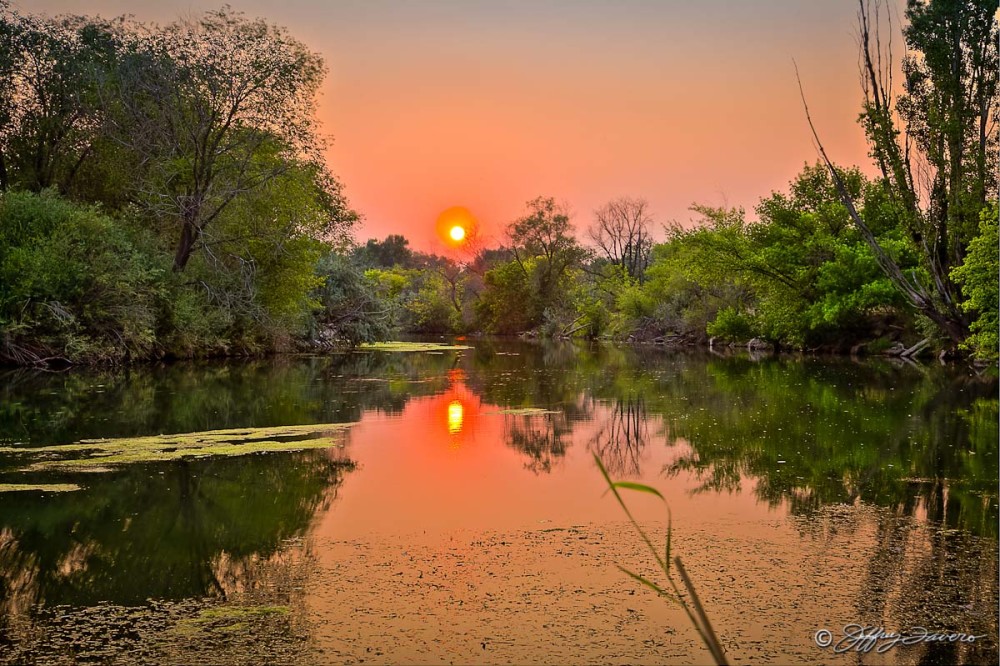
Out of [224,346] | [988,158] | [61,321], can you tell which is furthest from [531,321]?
[988,158]

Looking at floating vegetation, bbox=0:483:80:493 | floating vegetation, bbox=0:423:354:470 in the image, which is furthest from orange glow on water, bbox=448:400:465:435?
floating vegetation, bbox=0:483:80:493

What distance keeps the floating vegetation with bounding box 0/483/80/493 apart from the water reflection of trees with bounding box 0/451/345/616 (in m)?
0.19

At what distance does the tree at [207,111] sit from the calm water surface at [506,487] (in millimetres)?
14290

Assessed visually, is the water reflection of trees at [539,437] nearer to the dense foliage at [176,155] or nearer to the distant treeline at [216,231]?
the distant treeline at [216,231]

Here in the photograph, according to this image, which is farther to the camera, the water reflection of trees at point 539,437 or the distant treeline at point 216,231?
the distant treeline at point 216,231

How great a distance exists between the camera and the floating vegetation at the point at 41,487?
9.09 m

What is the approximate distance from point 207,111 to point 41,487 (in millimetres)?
26378

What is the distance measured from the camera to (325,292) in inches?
1752

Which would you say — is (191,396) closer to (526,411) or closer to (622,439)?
(526,411)

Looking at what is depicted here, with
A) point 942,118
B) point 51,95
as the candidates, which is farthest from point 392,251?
point 942,118

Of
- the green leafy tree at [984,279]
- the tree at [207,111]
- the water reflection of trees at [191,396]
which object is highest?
the tree at [207,111]

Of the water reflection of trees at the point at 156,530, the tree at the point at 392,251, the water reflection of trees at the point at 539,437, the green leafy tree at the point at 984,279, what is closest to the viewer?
the water reflection of trees at the point at 156,530

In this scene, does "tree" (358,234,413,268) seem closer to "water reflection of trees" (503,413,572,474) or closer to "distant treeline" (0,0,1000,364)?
"distant treeline" (0,0,1000,364)

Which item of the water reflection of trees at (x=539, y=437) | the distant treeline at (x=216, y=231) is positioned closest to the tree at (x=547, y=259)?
the distant treeline at (x=216, y=231)
